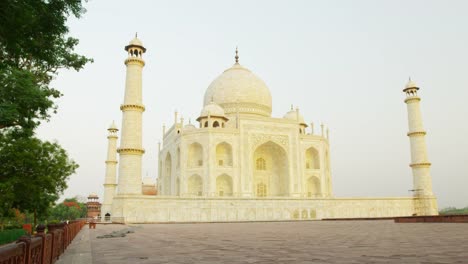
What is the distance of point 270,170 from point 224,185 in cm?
508

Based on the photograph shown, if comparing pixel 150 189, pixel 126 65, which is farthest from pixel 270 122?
pixel 150 189

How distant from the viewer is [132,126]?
24.0 m

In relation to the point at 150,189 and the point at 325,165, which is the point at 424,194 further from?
the point at 150,189

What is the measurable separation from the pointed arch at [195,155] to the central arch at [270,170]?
472 cm

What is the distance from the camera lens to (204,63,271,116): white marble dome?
35969mm

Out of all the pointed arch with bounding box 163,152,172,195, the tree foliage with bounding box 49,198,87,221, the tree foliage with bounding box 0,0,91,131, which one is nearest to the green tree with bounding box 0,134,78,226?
the tree foliage with bounding box 0,0,91,131

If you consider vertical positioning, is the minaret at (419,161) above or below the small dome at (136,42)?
below

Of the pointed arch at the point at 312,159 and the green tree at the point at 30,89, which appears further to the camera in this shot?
the pointed arch at the point at 312,159

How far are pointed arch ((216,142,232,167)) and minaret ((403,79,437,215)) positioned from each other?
1424cm

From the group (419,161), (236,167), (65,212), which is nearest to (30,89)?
(236,167)

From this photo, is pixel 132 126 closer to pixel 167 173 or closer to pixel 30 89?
pixel 167 173

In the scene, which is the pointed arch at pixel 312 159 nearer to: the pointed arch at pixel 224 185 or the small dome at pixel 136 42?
the pointed arch at pixel 224 185

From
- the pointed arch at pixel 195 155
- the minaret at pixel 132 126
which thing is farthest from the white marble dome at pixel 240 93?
the minaret at pixel 132 126

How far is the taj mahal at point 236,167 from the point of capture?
23.9 meters
